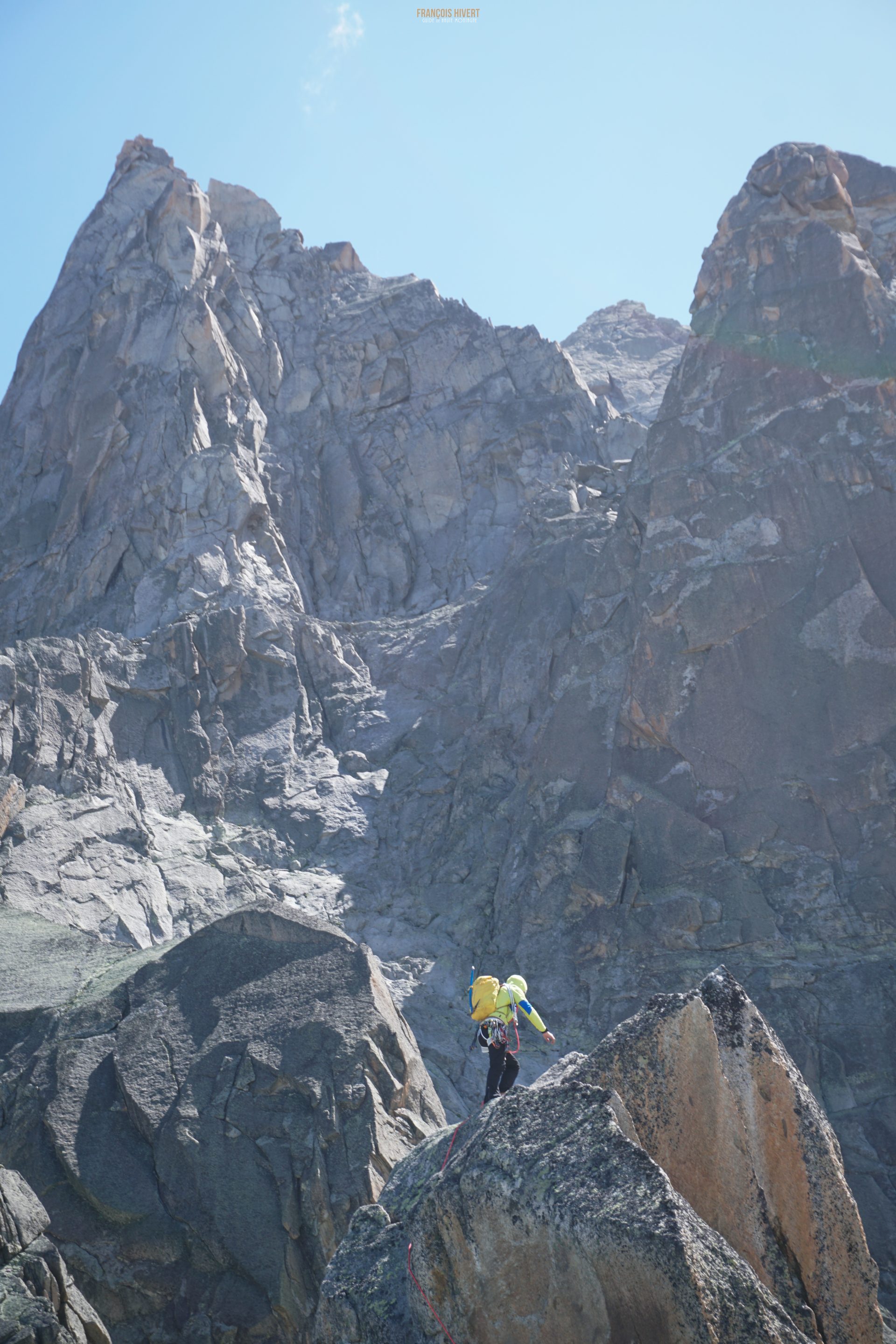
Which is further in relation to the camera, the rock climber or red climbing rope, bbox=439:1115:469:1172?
the rock climber

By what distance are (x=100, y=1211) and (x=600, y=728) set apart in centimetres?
1765

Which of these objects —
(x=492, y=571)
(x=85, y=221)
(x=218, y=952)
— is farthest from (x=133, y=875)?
(x=85, y=221)

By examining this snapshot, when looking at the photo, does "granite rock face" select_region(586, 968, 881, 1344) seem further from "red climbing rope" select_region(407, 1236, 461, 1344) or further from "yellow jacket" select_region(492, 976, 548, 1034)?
"yellow jacket" select_region(492, 976, 548, 1034)

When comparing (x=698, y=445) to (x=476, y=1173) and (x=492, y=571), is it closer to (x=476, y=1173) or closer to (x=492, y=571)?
(x=492, y=571)

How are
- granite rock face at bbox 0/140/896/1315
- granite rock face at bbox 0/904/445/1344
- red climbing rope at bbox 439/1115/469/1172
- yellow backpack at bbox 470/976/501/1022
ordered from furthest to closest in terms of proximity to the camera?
1. granite rock face at bbox 0/140/896/1315
2. granite rock face at bbox 0/904/445/1344
3. yellow backpack at bbox 470/976/501/1022
4. red climbing rope at bbox 439/1115/469/1172

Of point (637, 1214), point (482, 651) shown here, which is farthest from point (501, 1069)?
point (482, 651)

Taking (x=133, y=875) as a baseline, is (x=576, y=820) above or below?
below

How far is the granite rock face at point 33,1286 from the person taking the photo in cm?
989

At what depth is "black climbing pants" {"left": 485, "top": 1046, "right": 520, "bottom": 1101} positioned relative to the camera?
13102 millimetres

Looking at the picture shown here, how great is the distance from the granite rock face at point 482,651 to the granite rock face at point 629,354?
748cm

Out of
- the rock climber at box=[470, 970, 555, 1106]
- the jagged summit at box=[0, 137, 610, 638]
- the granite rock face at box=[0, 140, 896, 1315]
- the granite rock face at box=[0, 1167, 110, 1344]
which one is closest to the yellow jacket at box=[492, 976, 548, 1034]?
the rock climber at box=[470, 970, 555, 1106]

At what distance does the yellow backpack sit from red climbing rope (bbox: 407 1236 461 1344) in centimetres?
447

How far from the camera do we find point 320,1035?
52.5ft

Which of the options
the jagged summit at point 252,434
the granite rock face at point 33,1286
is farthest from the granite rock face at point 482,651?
the granite rock face at point 33,1286
